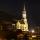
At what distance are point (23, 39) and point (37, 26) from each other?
1859 cm

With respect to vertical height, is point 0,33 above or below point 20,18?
below

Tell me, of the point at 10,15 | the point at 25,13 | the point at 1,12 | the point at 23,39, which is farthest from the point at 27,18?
the point at 23,39

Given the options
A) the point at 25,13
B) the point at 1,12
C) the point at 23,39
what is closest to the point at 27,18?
the point at 25,13

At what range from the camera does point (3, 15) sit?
31.3 metres

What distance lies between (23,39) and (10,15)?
17644 millimetres

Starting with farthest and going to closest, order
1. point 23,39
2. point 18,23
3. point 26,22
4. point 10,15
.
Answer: point 26,22 → point 10,15 → point 18,23 → point 23,39

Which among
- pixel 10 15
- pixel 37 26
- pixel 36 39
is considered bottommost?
pixel 36 39

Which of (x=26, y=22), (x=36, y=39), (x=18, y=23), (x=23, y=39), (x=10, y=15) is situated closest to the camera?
(x=23, y=39)

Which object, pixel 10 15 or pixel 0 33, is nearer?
pixel 0 33

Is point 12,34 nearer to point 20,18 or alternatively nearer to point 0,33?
point 0,33

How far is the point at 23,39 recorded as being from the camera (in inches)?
528

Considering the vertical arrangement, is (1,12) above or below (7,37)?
above

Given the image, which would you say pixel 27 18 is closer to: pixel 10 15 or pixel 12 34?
pixel 10 15

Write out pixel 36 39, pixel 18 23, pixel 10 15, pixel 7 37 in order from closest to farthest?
1. pixel 7 37
2. pixel 36 39
3. pixel 18 23
4. pixel 10 15
